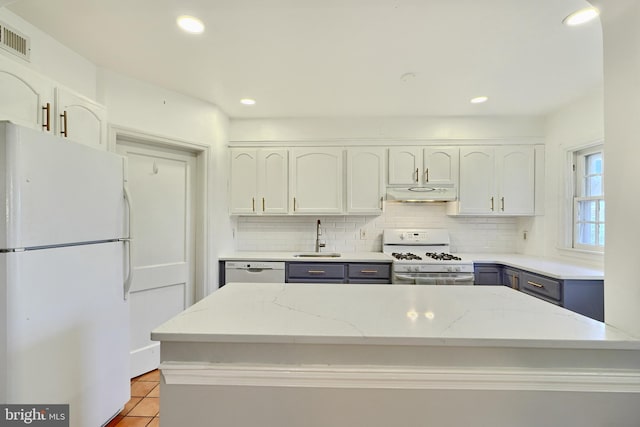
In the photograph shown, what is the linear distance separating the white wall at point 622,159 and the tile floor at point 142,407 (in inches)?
88.0

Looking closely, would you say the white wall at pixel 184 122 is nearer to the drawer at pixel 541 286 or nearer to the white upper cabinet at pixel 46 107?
the white upper cabinet at pixel 46 107

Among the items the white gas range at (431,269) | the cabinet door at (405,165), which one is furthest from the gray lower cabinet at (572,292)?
the cabinet door at (405,165)

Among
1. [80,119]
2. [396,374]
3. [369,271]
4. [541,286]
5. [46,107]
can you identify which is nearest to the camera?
[396,374]

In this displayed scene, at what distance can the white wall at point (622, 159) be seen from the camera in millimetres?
922

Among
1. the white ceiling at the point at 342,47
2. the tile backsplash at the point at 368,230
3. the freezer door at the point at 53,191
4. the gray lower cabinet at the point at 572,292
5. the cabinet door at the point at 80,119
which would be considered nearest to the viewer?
the freezer door at the point at 53,191

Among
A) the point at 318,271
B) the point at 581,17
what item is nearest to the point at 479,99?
the point at 581,17

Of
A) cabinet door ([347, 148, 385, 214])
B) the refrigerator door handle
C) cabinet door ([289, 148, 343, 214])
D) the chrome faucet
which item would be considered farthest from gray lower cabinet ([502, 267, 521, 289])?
the refrigerator door handle

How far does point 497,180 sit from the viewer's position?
10.4ft

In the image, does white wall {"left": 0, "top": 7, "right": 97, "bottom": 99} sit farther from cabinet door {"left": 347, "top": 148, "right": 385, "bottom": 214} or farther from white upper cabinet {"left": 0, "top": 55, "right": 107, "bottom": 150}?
cabinet door {"left": 347, "top": 148, "right": 385, "bottom": 214}

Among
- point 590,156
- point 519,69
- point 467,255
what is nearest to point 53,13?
point 519,69

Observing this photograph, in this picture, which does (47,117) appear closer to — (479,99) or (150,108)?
(150,108)

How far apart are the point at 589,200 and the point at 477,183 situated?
951 millimetres

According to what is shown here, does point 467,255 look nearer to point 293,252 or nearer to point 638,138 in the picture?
point 293,252

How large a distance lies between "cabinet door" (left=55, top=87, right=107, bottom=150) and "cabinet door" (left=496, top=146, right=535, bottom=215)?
3.66 m
